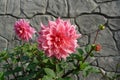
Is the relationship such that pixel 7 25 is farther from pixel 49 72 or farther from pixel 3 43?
pixel 49 72

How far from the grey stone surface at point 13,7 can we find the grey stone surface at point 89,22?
28.0 inches

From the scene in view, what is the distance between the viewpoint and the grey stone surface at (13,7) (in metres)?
4.32

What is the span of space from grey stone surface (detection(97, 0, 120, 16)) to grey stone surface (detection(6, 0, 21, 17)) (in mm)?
963

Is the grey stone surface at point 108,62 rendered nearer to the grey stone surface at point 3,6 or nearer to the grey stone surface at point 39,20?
the grey stone surface at point 39,20

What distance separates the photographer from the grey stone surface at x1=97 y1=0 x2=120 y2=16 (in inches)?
160

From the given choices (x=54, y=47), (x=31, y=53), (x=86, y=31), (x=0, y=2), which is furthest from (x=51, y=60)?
(x=0, y=2)

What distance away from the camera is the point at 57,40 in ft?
6.36

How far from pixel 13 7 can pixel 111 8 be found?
3.74 ft

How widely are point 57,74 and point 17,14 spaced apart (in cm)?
227

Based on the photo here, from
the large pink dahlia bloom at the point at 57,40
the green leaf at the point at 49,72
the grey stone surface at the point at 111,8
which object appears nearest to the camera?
the large pink dahlia bloom at the point at 57,40

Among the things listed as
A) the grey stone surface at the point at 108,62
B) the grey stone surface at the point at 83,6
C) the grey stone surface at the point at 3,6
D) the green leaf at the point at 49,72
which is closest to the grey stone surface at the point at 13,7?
the grey stone surface at the point at 3,6

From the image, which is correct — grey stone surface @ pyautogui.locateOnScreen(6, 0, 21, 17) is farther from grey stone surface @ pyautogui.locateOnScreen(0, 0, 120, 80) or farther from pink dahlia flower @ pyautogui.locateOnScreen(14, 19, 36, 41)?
pink dahlia flower @ pyautogui.locateOnScreen(14, 19, 36, 41)

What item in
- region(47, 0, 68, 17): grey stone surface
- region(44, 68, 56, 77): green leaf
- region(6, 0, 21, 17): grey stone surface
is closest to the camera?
region(44, 68, 56, 77): green leaf

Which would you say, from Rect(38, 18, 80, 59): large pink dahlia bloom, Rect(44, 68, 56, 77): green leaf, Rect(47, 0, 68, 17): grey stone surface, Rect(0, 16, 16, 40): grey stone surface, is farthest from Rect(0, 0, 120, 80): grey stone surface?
Rect(38, 18, 80, 59): large pink dahlia bloom
